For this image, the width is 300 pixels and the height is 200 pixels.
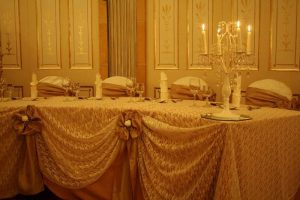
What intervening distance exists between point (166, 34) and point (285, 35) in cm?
172

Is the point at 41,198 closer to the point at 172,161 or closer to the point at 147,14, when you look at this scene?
the point at 172,161

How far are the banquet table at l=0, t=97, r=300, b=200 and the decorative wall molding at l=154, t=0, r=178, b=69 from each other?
2156 mm

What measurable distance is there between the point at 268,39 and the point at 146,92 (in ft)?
6.59

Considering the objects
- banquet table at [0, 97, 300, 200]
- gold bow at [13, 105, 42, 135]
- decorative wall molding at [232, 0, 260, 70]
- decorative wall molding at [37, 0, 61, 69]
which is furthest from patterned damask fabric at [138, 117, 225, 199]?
decorative wall molding at [37, 0, 61, 69]

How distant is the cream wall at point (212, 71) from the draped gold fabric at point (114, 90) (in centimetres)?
107

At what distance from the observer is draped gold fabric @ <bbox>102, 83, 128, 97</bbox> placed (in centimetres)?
445

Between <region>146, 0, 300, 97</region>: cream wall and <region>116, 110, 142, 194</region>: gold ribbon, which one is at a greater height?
<region>146, 0, 300, 97</region>: cream wall

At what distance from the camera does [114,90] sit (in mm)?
4508

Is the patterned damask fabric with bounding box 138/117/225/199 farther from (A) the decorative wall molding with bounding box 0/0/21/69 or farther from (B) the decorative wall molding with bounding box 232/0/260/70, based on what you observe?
(A) the decorative wall molding with bounding box 0/0/21/69

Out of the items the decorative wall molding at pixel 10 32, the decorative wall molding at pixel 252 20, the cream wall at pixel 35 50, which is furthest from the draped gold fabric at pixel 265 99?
the decorative wall molding at pixel 10 32

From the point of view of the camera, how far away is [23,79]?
645cm

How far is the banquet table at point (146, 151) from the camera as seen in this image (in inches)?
92.0

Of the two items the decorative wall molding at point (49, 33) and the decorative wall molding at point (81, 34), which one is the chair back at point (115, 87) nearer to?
the decorative wall molding at point (81, 34)

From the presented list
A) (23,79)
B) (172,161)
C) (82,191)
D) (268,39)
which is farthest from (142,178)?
(23,79)
